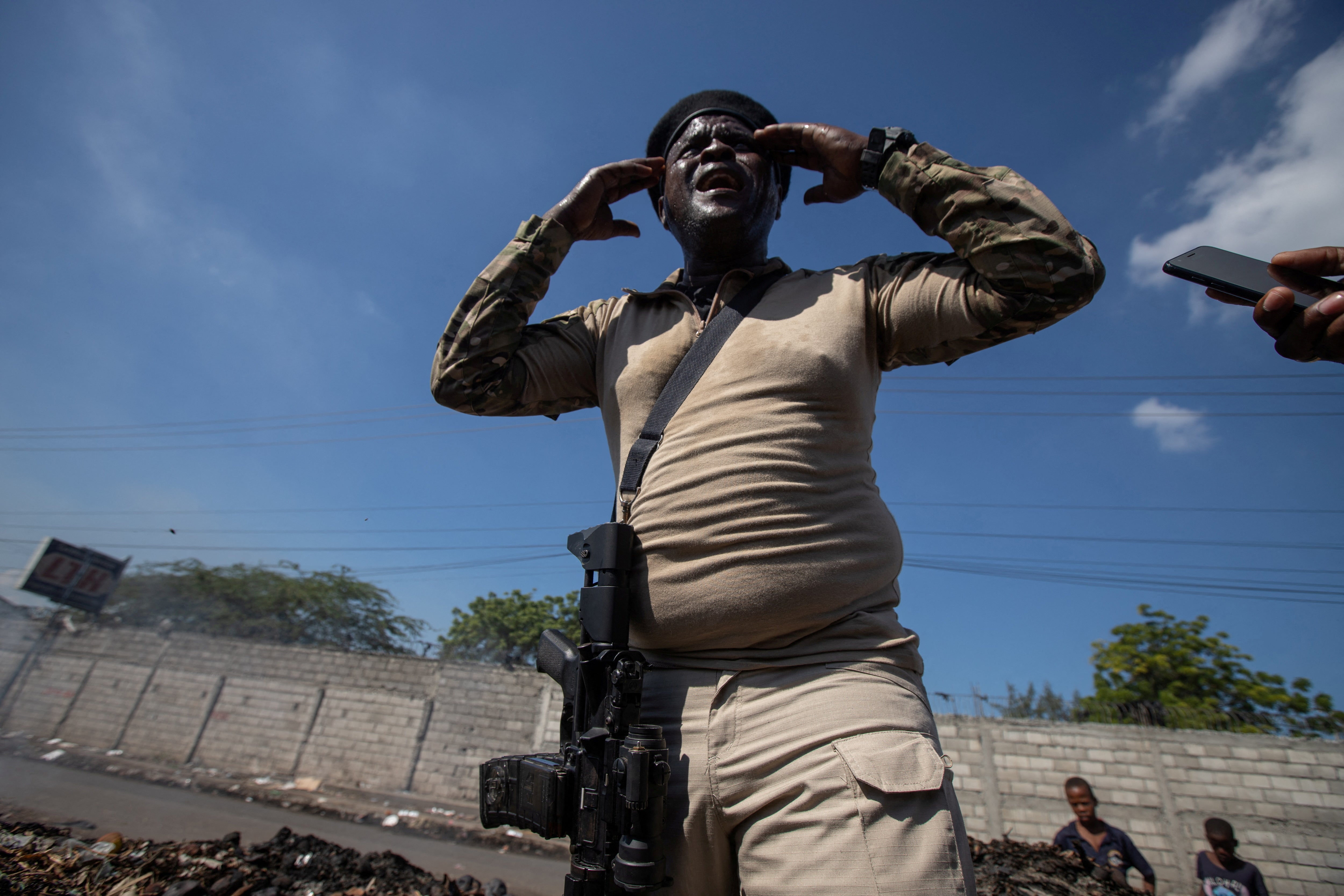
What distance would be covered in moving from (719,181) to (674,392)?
29.8 inches

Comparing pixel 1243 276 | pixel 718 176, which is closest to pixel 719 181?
pixel 718 176

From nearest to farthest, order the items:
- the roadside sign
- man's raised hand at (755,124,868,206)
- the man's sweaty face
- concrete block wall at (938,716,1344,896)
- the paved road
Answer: man's raised hand at (755,124,868,206) < the man's sweaty face < the paved road < concrete block wall at (938,716,1344,896) < the roadside sign

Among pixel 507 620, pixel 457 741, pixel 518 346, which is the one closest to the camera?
pixel 518 346

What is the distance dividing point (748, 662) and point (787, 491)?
351 millimetres

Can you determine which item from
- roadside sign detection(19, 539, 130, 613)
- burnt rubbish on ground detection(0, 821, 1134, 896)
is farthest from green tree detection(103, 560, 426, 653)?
burnt rubbish on ground detection(0, 821, 1134, 896)

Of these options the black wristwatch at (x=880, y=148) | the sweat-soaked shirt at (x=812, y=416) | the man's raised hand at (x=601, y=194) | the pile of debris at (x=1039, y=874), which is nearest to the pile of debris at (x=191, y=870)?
the sweat-soaked shirt at (x=812, y=416)

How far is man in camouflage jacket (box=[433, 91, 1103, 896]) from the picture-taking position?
1.06 meters

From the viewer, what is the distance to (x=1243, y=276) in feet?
3.64

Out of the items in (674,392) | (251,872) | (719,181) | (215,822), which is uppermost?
(719,181)

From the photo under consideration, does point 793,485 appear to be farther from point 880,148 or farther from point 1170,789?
point 1170,789

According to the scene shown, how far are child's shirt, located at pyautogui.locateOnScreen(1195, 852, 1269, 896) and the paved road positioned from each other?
640 cm

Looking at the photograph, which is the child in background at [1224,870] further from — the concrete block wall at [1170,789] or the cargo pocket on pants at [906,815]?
the cargo pocket on pants at [906,815]

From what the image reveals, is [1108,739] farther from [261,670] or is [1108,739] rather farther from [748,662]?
[261,670]

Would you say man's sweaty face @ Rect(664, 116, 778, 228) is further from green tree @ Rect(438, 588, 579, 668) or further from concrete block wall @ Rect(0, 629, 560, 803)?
green tree @ Rect(438, 588, 579, 668)
